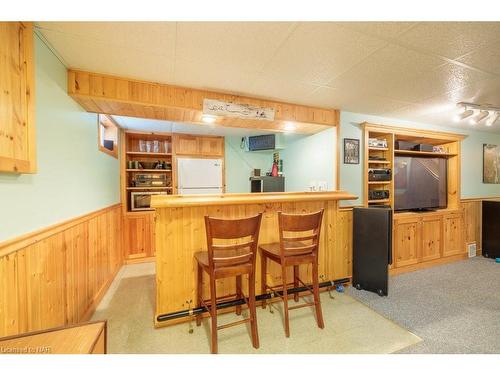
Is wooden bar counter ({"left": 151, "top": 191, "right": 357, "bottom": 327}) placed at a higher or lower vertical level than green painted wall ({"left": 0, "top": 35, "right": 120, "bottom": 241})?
lower

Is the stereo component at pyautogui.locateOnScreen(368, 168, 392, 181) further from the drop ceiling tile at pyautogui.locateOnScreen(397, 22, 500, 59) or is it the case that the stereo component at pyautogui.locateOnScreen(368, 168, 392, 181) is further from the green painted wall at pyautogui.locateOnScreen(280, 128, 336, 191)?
the drop ceiling tile at pyautogui.locateOnScreen(397, 22, 500, 59)

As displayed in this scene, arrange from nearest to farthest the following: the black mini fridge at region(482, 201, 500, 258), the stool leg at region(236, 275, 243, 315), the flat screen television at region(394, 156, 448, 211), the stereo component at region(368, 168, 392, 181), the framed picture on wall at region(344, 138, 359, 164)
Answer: the stool leg at region(236, 275, 243, 315)
the framed picture on wall at region(344, 138, 359, 164)
the stereo component at region(368, 168, 392, 181)
the flat screen television at region(394, 156, 448, 211)
the black mini fridge at region(482, 201, 500, 258)

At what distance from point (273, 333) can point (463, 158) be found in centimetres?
436

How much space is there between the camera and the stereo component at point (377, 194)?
2.93 m

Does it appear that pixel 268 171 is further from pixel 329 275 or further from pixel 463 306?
pixel 463 306

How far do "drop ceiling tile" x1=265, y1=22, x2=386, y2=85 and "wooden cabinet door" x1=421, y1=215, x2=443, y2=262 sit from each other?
284cm

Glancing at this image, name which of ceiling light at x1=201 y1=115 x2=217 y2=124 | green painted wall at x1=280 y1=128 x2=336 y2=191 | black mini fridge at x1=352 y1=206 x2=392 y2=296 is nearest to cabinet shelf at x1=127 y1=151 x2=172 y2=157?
ceiling light at x1=201 y1=115 x2=217 y2=124

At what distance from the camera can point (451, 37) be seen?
4.42ft

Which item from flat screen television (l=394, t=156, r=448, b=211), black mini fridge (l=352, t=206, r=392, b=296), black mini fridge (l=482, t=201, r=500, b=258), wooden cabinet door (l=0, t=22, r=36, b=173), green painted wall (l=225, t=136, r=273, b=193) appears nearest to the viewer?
wooden cabinet door (l=0, t=22, r=36, b=173)

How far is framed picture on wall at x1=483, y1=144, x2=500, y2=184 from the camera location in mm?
3811

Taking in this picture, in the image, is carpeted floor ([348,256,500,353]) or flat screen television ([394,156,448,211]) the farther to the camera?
flat screen television ([394,156,448,211])

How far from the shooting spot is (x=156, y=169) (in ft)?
12.1

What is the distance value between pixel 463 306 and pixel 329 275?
133 centimetres

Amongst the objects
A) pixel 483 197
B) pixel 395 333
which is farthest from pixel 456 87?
pixel 483 197
